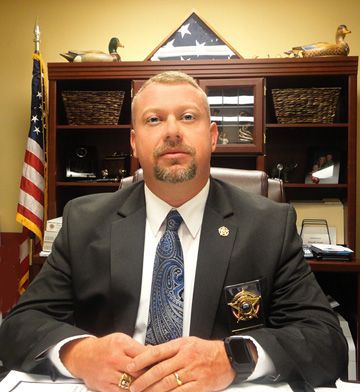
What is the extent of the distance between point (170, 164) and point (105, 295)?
42cm

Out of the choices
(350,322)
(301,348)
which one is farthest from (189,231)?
(350,322)

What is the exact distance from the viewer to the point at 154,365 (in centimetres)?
77

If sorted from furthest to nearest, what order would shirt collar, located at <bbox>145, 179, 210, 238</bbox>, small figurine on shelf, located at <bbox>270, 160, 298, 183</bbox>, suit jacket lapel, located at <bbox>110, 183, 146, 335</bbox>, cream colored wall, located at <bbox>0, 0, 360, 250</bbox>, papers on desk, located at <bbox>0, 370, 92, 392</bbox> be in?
1. cream colored wall, located at <bbox>0, 0, 360, 250</bbox>
2. small figurine on shelf, located at <bbox>270, 160, 298, 183</bbox>
3. shirt collar, located at <bbox>145, 179, 210, 238</bbox>
4. suit jacket lapel, located at <bbox>110, 183, 146, 335</bbox>
5. papers on desk, located at <bbox>0, 370, 92, 392</bbox>

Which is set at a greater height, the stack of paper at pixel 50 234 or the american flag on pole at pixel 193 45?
the american flag on pole at pixel 193 45

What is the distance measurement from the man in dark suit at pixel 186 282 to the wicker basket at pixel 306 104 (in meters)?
1.34

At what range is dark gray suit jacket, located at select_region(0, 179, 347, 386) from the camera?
0.91 meters

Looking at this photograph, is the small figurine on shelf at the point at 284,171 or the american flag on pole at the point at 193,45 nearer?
the american flag on pole at the point at 193,45

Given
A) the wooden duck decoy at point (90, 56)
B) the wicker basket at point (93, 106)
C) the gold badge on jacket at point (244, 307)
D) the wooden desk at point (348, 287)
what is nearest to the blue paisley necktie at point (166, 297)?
the gold badge on jacket at point (244, 307)

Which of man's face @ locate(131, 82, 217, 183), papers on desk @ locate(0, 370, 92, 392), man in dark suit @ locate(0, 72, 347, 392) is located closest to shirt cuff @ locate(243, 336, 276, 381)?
man in dark suit @ locate(0, 72, 347, 392)

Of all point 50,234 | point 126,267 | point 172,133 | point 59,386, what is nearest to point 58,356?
point 59,386

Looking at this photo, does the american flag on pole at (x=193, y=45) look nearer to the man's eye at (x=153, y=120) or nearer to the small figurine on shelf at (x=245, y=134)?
the small figurine on shelf at (x=245, y=134)

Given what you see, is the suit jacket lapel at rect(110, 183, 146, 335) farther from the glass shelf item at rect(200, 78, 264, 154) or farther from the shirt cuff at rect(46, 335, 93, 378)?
the glass shelf item at rect(200, 78, 264, 154)

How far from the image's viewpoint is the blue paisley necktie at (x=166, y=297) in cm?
99

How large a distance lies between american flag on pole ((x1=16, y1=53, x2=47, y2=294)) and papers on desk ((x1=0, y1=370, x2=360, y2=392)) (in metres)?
1.85
